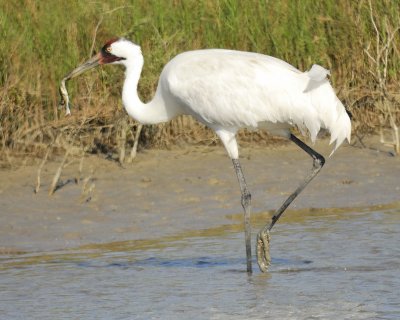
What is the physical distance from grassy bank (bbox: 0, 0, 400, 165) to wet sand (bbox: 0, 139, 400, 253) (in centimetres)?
24

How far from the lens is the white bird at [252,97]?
22.0ft

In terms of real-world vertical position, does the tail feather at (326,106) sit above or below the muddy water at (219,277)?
above

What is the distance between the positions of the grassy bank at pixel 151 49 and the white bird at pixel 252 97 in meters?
1.67

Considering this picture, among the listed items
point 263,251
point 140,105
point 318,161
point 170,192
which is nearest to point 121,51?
point 140,105

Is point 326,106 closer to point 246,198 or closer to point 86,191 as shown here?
point 246,198

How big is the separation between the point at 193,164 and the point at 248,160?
42 cm

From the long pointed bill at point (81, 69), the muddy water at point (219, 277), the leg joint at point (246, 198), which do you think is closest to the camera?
the muddy water at point (219, 277)

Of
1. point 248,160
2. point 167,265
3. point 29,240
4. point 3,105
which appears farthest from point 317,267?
point 3,105

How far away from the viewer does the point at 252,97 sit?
22.5 ft

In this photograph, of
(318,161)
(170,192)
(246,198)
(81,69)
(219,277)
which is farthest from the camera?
(170,192)

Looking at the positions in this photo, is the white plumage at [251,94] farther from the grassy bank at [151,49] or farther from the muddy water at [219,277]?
the grassy bank at [151,49]

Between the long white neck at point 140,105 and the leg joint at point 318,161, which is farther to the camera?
the long white neck at point 140,105

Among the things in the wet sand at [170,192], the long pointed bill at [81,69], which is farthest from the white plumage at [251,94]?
the wet sand at [170,192]

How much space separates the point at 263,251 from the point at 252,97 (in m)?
0.88
